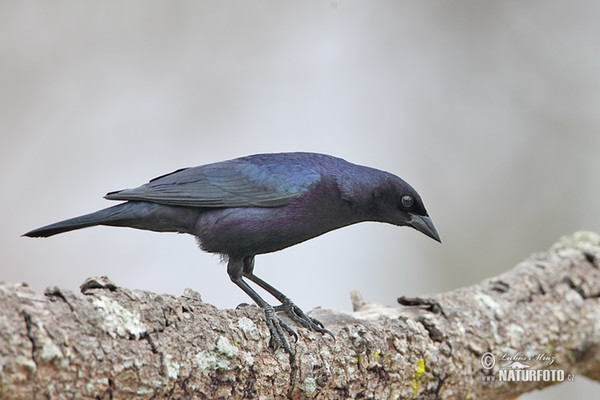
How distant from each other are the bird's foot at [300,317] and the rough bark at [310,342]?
0.07m

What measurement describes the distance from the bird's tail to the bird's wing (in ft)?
0.30

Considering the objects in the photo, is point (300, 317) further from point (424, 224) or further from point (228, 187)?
point (424, 224)

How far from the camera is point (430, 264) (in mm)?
8430

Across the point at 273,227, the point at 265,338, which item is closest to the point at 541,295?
the point at 273,227

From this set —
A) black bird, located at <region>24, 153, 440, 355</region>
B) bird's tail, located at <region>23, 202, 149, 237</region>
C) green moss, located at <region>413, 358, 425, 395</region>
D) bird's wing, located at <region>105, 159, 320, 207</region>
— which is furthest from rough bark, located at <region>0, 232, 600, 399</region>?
bird's tail, located at <region>23, 202, 149, 237</region>

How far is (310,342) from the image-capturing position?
353 centimetres

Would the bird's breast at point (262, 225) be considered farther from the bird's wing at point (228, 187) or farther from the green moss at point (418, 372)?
the green moss at point (418, 372)

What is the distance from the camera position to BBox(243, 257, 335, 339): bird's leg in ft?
12.1

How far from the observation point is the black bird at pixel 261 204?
165 inches

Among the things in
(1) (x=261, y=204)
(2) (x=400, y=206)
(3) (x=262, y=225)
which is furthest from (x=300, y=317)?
(2) (x=400, y=206)

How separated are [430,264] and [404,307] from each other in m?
Result: 4.25

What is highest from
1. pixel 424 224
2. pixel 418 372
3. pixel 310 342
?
pixel 424 224

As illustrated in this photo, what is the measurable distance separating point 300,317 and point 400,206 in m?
1.15

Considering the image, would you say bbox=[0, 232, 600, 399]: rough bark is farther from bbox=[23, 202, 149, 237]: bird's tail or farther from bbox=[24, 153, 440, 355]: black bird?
bbox=[23, 202, 149, 237]: bird's tail
